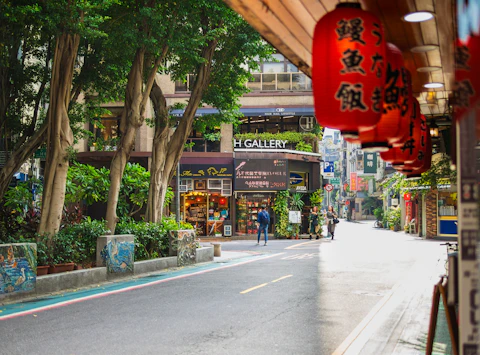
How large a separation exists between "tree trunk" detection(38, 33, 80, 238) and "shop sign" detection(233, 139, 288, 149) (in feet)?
70.8

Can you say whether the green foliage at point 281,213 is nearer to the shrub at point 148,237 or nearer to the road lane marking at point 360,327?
the shrub at point 148,237

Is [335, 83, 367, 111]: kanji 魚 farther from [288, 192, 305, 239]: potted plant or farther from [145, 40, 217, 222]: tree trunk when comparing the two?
[288, 192, 305, 239]: potted plant

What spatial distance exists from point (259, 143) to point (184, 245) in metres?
18.1

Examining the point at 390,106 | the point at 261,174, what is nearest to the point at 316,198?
the point at 261,174

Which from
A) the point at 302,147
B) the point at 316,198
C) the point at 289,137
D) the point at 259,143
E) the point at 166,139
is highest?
the point at 289,137

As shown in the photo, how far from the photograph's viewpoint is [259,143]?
3591 centimetres

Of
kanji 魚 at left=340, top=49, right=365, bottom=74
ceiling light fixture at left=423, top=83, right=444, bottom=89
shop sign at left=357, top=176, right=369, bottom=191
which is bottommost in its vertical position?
kanji 魚 at left=340, top=49, right=365, bottom=74

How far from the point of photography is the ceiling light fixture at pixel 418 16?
5586mm

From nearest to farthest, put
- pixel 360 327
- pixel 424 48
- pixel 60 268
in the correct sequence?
pixel 424 48 → pixel 360 327 → pixel 60 268

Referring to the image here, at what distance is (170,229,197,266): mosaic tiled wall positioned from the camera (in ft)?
60.2

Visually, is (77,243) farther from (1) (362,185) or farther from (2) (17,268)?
(1) (362,185)

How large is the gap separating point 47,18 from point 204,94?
932 centimetres

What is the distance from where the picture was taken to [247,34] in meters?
19.3

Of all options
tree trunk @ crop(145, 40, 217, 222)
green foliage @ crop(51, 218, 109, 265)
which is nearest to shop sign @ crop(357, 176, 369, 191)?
tree trunk @ crop(145, 40, 217, 222)
